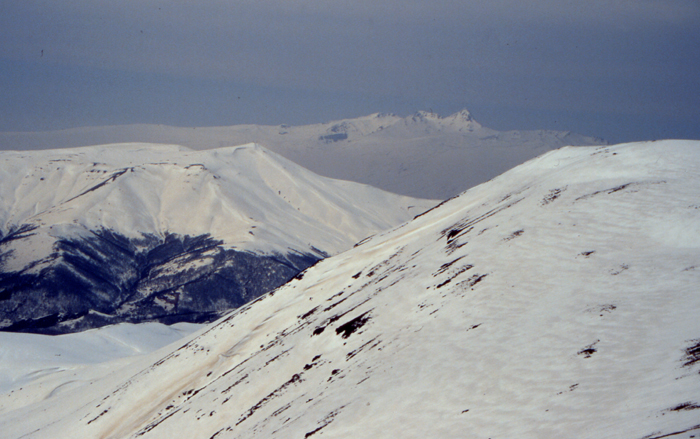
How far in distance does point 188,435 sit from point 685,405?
24.4 m

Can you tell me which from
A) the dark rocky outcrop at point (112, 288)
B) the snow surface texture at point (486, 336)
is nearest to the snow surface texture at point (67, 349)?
the snow surface texture at point (486, 336)

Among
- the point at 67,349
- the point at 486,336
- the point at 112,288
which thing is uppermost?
the point at 112,288

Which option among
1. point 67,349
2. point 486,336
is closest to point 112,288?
point 67,349

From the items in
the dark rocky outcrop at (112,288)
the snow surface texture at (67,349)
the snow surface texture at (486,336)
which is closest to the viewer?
the snow surface texture at (486,336)

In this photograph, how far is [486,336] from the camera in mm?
21062

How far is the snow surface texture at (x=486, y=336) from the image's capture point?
15781mm

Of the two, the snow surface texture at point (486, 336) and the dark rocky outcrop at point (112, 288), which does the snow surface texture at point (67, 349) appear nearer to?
the snow surface texture at point (486, 336)

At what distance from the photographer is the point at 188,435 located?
30094 millimetres

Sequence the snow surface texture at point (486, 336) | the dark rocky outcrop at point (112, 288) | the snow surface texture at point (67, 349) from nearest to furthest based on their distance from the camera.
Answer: the snow surface texture at point (486, 336) → the snow surface texture at point (67, 349) → the dark rocky outcrop at point (112, 288)

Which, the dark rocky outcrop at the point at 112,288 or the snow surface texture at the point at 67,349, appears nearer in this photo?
the snow surface texture at the point at 67,349

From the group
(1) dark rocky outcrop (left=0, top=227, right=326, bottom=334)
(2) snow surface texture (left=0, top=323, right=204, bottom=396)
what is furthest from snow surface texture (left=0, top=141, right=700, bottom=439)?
(1) dark rocky outcrop (left=0, top=227, right=326, bottom=334)

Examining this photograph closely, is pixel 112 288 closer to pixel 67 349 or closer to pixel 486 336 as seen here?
pixel 67 349

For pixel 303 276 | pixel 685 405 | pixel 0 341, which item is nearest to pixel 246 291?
pixel 0 341

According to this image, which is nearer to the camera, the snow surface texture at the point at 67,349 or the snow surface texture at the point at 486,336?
the snow surface texture at the point at 486,336
